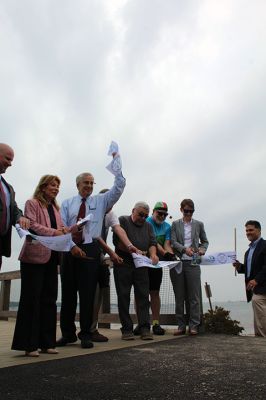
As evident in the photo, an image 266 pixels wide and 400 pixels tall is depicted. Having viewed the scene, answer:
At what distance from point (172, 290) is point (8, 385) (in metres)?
3.12

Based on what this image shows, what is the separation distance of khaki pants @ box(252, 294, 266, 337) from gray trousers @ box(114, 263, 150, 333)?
133cm

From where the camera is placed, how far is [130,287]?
4.67 meters

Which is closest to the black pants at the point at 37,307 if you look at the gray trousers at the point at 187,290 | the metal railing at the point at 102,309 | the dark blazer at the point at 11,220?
the dark blazer at the point at 11,220

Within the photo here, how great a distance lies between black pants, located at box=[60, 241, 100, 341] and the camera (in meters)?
3.93

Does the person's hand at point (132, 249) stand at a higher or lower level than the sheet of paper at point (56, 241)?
higher

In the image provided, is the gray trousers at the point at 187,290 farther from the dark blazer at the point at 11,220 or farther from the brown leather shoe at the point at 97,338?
the dark blazer at the point at 11,220

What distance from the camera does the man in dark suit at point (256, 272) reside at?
4977mm

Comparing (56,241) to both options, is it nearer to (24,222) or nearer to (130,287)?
(24,222)

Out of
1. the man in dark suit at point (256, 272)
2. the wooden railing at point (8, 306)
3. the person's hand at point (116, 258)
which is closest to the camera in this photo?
the person's hand at point (116, 258)

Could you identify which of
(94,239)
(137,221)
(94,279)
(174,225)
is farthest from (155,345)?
(174,225)

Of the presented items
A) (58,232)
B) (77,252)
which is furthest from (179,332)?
(58,232)

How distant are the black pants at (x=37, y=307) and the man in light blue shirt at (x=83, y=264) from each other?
1.45 feet

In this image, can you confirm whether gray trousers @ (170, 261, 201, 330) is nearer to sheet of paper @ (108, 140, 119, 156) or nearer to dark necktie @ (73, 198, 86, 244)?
dark necktie @ (73, 198, 86, 244)

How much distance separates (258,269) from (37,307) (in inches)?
113
